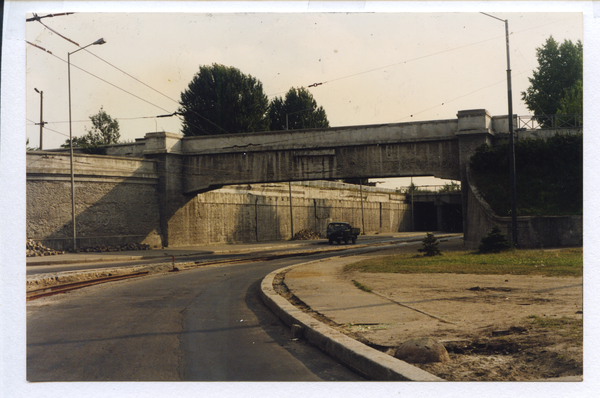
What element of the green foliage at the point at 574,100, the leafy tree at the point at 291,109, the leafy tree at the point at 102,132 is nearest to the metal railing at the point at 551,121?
the green foliage at the point at 574,100

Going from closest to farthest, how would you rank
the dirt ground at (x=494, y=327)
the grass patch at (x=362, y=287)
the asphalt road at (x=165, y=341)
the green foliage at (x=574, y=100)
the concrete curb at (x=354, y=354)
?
the concrete curb at (x=354, y=354) → the dirt ground at (x=494, y=327) → the asphalt road at (x=165, y=341) → the green foliage at (x=574, y=100) → the grass patch at (x=362, y=287)

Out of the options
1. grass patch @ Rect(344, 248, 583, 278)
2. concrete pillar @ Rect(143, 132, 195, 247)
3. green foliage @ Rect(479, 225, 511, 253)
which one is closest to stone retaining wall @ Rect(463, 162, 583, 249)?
green foliage @ Rect(479, 225, 511, 253)

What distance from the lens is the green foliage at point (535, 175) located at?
24172mm

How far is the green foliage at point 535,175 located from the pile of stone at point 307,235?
23.6 m

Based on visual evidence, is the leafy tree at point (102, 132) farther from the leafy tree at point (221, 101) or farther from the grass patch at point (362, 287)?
the grass patch at point (362, 287)

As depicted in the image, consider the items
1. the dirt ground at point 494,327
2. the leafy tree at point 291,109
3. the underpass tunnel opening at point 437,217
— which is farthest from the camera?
the underpass tunnel opening at point 437,217

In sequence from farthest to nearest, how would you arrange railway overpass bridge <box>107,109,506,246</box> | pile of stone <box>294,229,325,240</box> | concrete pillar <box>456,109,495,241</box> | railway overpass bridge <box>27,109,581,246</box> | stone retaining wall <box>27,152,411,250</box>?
pile of stone <box>294,229,325,240</box>
railway overpass bridge <box>107,109,506,246</box>
railway overpass bridge <box>27,109,581,246</box>
concrete pillar <box>456,109,495,241</box>
stone retaining wall <box>27,152,411,250</box>

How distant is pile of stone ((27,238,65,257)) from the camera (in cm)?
2497

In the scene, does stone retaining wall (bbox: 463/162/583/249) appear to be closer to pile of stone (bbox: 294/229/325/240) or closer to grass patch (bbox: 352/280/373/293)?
grass patch (bbox: 352/280/373/293)

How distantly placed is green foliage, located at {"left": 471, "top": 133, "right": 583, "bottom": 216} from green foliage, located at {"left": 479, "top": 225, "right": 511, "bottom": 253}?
13.4 ft

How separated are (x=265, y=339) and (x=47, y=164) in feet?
80.3

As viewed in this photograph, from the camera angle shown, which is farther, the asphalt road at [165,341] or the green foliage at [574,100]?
the green foliage at [574,100]

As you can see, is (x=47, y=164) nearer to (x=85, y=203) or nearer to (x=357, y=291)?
(x=85, y=203)

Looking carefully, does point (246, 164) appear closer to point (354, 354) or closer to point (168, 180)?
point (168, 180)
